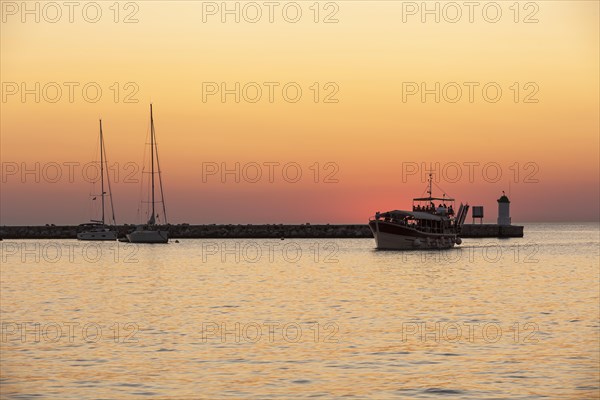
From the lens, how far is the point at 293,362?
98.7 feet

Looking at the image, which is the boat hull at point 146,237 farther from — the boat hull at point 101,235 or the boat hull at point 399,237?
the boat hull at point 399,237

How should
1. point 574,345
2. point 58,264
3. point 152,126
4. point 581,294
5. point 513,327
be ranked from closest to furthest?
point 574,345, point 513,327, point 581,294, point 58,264, point 152,126

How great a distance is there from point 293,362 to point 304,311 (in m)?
17.7

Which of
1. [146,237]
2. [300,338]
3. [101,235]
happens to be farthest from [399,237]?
[300,338]

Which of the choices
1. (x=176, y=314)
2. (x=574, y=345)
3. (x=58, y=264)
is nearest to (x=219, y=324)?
(x=176, y=314)

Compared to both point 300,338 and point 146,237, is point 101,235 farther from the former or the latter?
point 300,338

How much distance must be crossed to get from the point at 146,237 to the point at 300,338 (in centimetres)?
11703

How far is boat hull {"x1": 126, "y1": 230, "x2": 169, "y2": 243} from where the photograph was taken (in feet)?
487

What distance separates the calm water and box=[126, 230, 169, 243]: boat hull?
2906 inches

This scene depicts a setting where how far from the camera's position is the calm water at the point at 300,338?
2630cm

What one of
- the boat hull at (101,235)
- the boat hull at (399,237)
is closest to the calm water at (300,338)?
the boat hull at (399,237)

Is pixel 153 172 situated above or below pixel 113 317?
above

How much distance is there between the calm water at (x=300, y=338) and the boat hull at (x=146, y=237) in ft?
242

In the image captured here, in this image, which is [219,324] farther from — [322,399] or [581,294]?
[581,294]
